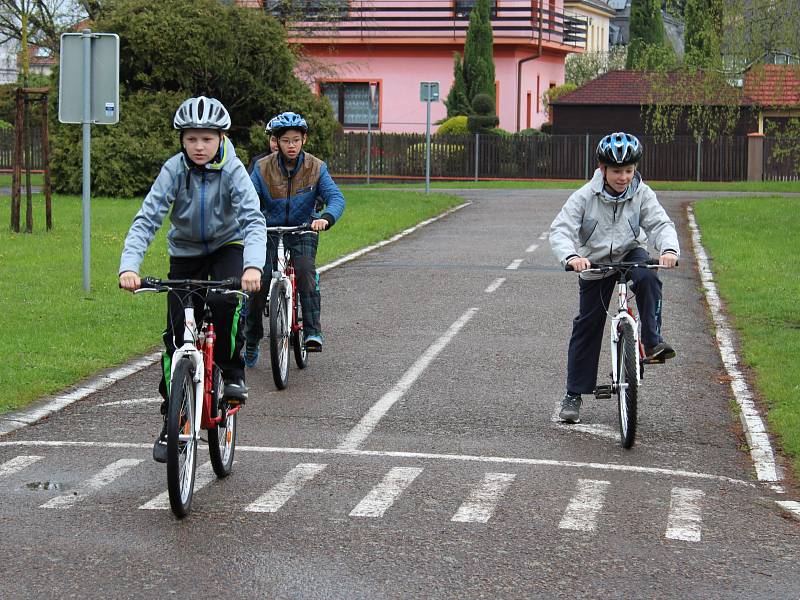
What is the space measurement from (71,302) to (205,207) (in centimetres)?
796

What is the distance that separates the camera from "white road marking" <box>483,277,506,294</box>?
16.6 m

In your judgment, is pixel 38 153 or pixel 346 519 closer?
pixel 346 519

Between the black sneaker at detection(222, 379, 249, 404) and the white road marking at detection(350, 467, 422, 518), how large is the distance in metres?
Answer: 0.82

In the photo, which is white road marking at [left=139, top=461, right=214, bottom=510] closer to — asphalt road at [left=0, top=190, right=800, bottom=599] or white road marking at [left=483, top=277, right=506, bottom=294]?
asphalt road at [left=0, top=190, right=800, bottom=599]

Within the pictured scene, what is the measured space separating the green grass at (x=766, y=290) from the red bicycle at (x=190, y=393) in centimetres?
323

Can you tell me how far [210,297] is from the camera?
7059mm

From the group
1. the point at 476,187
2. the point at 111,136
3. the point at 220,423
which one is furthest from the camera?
Result: the point at 476,187

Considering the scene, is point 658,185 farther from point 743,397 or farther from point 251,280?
point 251,280

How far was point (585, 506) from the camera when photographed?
277 inches

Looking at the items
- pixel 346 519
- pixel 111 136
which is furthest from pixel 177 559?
pixel 111 136

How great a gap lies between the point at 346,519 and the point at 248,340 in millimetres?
4616

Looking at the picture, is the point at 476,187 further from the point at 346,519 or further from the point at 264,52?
the point at 346,519

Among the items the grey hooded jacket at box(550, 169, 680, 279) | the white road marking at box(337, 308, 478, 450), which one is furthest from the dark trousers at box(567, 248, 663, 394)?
the white road marking at box(337, 308, 478, 450)

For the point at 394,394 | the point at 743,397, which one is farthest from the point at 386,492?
the point at 743,397
